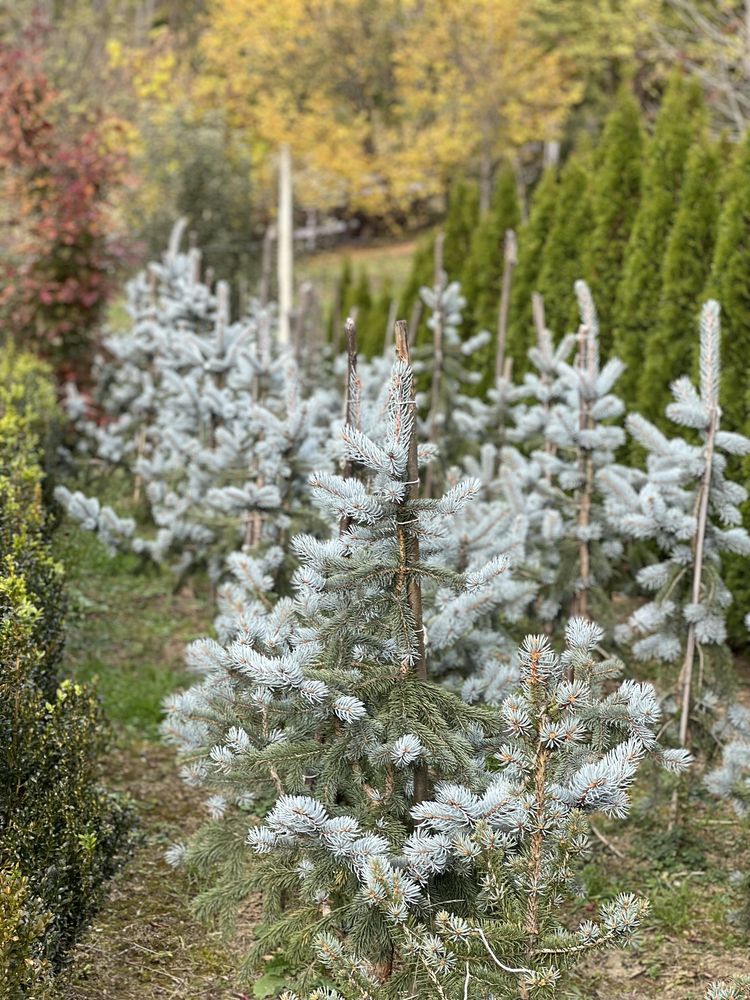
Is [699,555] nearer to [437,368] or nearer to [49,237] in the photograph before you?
[437,368]

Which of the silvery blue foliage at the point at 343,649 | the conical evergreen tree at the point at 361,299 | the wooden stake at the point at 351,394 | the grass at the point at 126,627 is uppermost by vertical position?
the wooden stake at the point at 351,394

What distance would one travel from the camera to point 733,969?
136 inches

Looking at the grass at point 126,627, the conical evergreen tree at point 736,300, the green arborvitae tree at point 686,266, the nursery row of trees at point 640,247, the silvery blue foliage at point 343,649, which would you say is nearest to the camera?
the silvery blue foliage at point 343,649

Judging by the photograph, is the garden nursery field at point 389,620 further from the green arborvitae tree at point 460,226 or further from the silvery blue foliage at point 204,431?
the green arborvitae tree at point 460,226

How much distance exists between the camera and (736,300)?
20.4 feet

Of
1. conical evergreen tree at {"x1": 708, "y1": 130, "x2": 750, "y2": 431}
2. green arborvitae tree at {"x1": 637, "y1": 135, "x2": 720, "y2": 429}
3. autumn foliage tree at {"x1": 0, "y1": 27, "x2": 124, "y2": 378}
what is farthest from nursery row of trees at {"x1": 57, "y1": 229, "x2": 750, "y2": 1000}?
autumn foliage tree at {"x1": 0, "y1": 27, "x2": 124, "y2": 378}

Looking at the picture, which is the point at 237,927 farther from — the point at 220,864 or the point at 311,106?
the point at 311,106

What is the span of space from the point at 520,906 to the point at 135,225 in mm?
16114

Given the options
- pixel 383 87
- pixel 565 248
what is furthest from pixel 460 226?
pixel 383 87


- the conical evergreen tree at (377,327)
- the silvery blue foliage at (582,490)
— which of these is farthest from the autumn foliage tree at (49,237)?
the silvery blue foliage at (582,490)

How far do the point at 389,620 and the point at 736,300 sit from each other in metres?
4.02

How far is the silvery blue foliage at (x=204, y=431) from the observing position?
193 inches

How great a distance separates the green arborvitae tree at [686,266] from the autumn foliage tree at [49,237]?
4.95m

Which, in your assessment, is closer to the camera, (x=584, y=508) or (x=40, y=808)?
(x=40, y=808)
